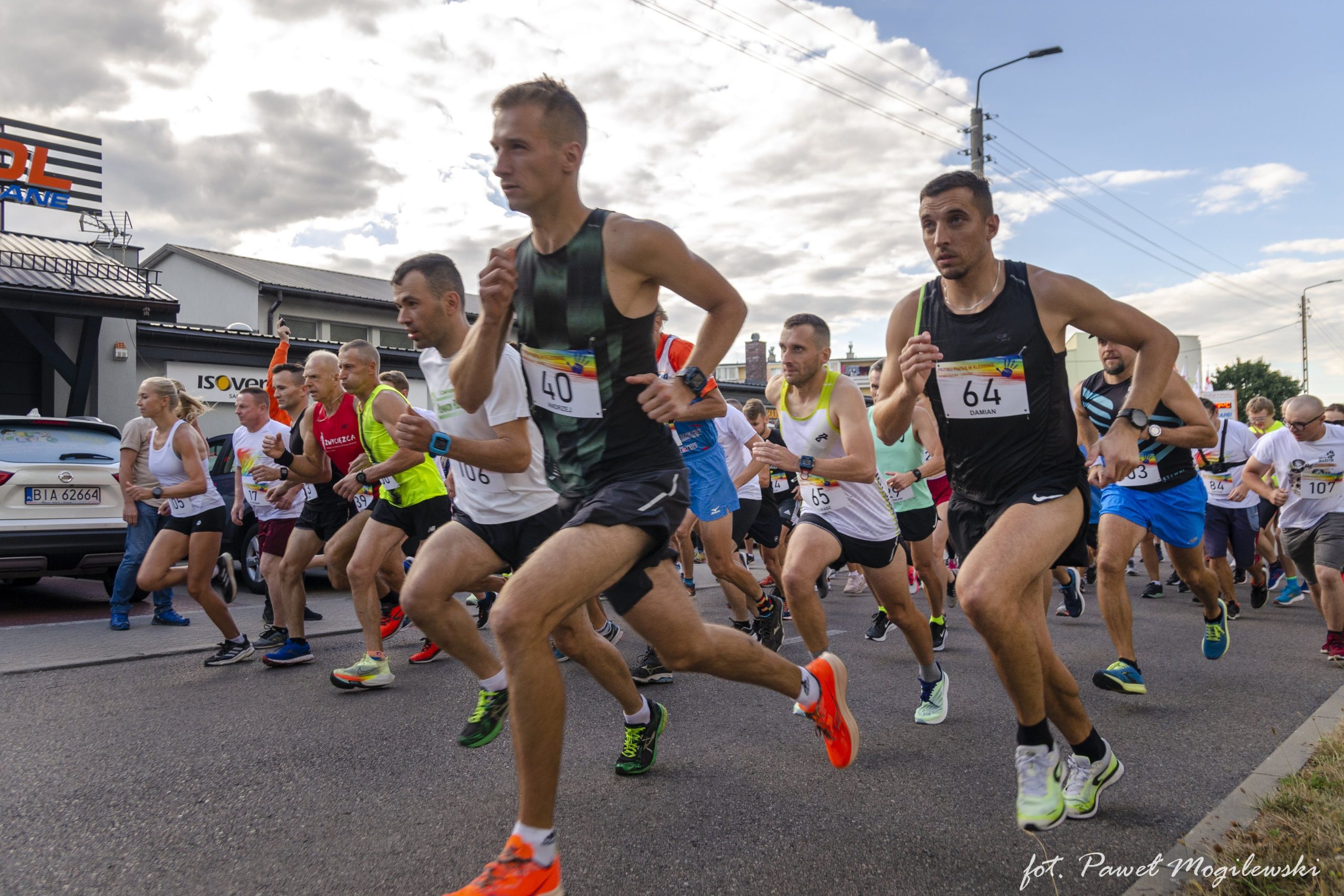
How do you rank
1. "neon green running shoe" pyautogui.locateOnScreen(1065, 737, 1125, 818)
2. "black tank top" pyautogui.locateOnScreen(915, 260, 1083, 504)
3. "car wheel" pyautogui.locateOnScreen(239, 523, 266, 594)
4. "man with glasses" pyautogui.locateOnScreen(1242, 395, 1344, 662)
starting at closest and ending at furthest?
1. "neon green running shoe" pyautogui.locateOnScreen(1065, 737, 1125, 818)
2. "black tank top" pyautogui.locateOnScreen(915, 260, 1083, 504)
3. "man with glasses" pyautogui.locateOnScreen(1242, 395, 1344, 662)
4. "car wheel" pyautogui.locateOnScreen(239, 523, 266, 594)

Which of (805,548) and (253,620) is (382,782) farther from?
(253,620)

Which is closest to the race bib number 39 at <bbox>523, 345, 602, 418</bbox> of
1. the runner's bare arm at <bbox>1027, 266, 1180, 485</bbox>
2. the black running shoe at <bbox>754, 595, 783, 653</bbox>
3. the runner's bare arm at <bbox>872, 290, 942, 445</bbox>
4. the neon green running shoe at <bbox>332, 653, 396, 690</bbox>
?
the runner's bare arm at <bbox>872, 290, 942, 445</bbox>

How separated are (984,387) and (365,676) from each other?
3.91m

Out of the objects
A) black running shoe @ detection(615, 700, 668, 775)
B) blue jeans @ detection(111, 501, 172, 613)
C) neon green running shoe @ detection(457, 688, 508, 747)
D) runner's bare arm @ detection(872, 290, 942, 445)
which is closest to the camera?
runner's bare arm @ detection(872, 290, 942, 445)

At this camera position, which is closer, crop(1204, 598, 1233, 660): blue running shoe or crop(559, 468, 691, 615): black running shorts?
crop(559, 468, 691, 615): black running shorts

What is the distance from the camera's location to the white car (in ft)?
26.5

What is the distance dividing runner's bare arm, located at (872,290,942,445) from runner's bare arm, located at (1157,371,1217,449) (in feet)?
8.19

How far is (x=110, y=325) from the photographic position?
692 inches

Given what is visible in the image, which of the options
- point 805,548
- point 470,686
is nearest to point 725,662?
point 805,548

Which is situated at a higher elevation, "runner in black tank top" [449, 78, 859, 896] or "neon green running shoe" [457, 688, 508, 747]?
"runner in black tank top" [449, 78, 859, 896]

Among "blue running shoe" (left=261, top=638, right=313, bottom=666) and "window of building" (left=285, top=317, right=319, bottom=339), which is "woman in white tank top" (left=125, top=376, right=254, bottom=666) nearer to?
"blue running shoe" (left=261, top=638, right=313, bottom=666)

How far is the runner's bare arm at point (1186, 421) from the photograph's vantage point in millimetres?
5223

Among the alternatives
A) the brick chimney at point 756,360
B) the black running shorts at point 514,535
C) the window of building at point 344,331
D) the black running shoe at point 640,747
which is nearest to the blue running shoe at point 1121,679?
the black running shoe at point 640,747

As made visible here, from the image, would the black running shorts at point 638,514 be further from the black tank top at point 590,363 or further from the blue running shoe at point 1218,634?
the blue running shoe at point 1218,634
